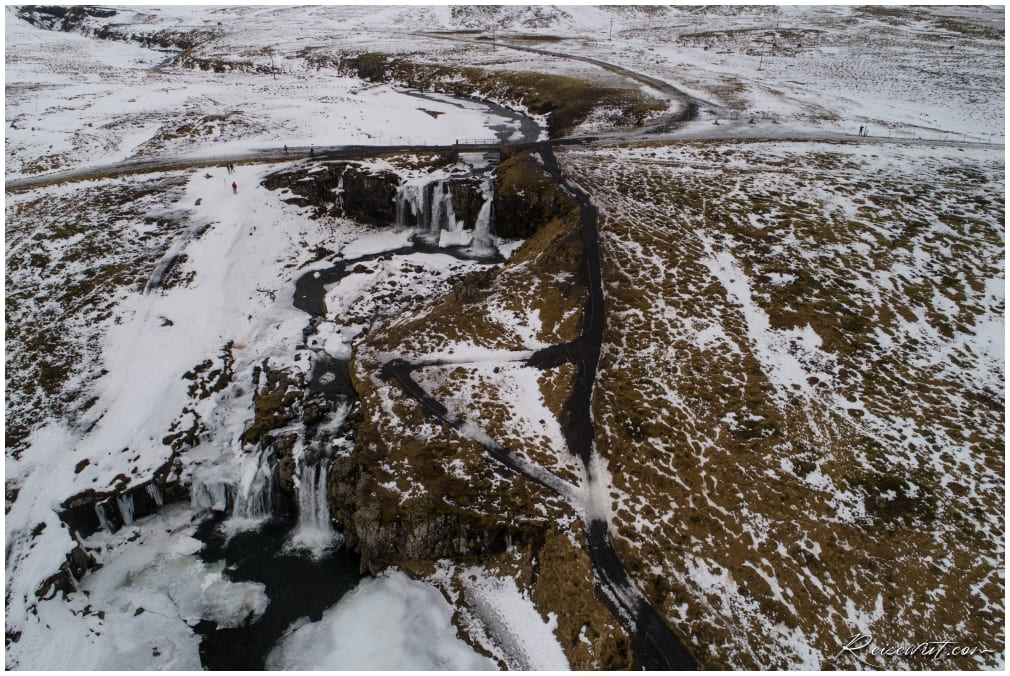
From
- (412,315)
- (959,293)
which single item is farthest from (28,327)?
(959,293)

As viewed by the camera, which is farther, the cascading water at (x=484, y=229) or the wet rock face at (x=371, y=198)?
the wet rock face at (x=371, y=198)

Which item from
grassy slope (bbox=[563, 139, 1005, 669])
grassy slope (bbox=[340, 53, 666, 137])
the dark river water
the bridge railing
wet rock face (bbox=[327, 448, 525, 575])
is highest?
grassy slope (bbox=[340, 53, 666, 137])

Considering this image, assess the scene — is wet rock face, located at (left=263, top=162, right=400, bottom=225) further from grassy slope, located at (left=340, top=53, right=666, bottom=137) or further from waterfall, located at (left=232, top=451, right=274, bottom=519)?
waterfall, located at (left=232, top=451, right=274, bottom=519)

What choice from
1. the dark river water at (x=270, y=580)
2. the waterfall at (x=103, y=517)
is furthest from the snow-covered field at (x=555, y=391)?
the dark river water at (x=270, y=580)

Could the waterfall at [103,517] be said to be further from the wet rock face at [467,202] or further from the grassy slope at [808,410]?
the wet rock face at [467,202]

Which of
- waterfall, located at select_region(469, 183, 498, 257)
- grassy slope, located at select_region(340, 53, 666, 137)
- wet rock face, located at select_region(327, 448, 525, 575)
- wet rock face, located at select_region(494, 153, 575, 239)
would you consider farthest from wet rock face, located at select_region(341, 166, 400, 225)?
wet rock face, located at select_region(327, 448, 525, 575)

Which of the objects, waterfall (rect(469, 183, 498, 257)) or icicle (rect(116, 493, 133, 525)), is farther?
waterfall (rect(469, 183, 498, 257))

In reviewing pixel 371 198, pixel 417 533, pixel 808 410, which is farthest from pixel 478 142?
pixel 417 533
